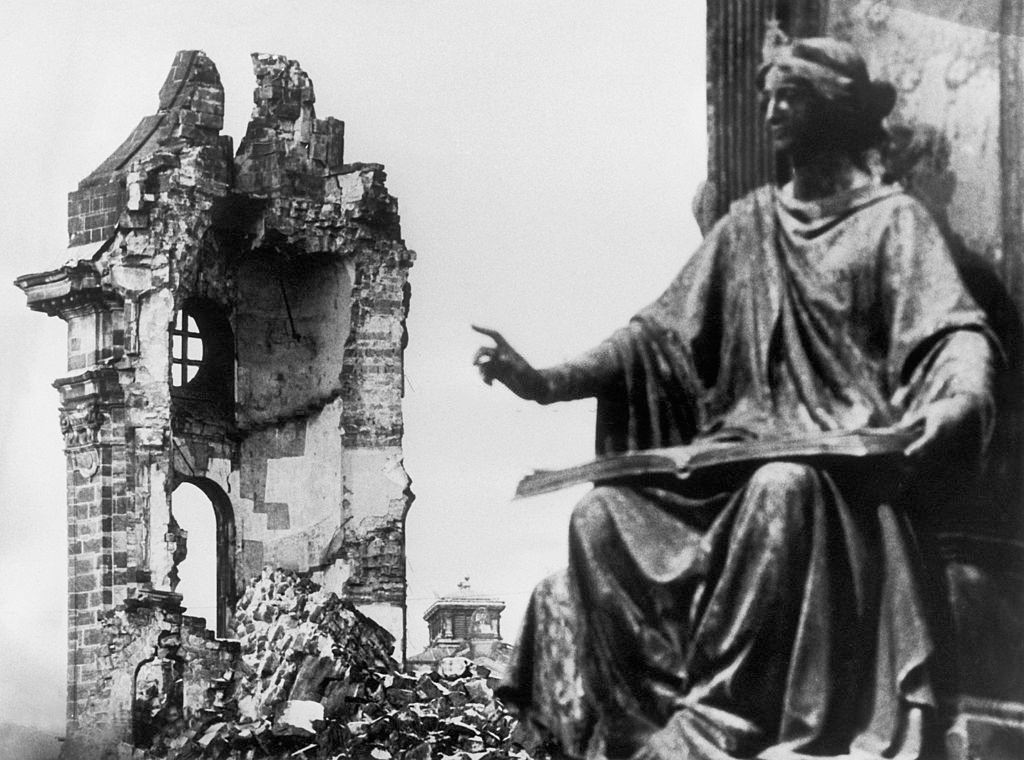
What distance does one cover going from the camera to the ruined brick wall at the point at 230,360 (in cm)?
3078

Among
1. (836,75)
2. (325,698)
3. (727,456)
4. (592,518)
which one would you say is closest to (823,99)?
(836,75)

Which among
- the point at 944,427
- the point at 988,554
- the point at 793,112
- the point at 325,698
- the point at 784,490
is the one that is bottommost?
the point at 325,698

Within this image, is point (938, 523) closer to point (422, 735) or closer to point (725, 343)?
point (725, 343)

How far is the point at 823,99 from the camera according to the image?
→ 7.28 meters

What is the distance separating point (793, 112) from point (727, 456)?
0.93 m

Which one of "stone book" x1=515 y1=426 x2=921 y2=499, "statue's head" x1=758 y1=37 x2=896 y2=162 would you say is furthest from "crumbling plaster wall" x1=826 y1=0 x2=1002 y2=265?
"stone book" x1=515 y1=426 x2=921 y2=499

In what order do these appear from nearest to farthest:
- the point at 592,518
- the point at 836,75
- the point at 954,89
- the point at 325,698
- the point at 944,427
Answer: the point at 944,427
the point at 592,518
the point at 836,75
the point at 954,89
the point at 325,698

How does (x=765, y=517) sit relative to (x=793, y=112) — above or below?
below

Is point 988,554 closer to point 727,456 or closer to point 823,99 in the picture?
point 727,456

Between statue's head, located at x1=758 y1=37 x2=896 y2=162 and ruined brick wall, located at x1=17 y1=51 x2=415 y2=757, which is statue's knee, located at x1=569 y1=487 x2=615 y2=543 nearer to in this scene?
statue's head, located at x1=758 y1=37 x2=896 y2=162

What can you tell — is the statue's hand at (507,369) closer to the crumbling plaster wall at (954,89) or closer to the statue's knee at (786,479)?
the statue's knee at (786,479)

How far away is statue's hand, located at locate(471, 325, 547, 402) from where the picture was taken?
731cm

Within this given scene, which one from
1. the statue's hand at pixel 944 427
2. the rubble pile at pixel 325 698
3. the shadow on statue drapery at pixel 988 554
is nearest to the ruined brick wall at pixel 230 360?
the rubble pile at pixel 325 698

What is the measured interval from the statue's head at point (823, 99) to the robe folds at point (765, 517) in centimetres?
15
